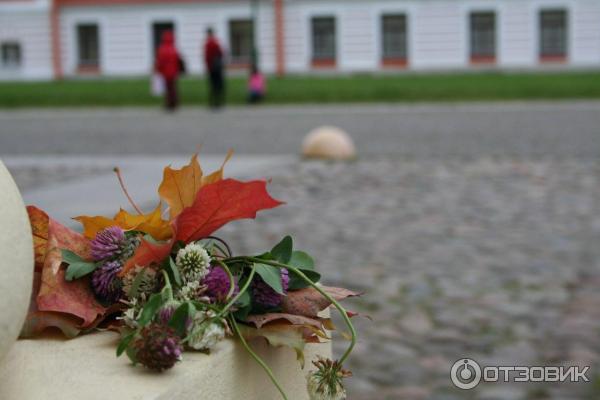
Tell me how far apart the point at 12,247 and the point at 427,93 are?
89.9ft

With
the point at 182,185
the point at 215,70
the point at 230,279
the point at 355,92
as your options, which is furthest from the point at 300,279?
the point at 355,92

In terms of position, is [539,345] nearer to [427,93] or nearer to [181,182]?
[181,182]

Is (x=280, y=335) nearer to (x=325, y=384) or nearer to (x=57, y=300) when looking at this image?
(x=325, y=384)

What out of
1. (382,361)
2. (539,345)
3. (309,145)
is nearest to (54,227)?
(382,361)

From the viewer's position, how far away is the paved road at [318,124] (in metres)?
15.3

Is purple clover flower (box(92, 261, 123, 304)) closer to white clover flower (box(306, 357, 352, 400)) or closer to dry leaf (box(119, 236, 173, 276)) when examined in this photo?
dry leaf (box(119, 236, 173, 276))

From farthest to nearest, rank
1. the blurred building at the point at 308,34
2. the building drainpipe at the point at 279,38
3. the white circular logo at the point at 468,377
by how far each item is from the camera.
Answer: the building drainpipe at the point at 279,38
the blurred building at the point at 308,34
the white circular logo at the point at 468,377

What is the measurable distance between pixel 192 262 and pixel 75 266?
0.64 feet

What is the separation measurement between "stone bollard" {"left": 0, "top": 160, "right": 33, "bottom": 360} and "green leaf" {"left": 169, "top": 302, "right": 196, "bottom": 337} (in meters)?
0.24

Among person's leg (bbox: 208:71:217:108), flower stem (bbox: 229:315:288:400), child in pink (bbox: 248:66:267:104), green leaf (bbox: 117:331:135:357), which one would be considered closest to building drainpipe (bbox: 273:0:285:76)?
child in pink (bbox: 248:66:267:104)

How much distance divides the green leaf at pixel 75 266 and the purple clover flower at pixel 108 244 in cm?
2

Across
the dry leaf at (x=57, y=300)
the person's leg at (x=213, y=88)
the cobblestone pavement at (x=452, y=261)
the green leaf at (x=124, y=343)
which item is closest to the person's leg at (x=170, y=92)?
the person's leg at (x=213, y=88)

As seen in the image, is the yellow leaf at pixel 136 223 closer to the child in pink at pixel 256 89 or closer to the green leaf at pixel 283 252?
the green leaf at pixel 283 252

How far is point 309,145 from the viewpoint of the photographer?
1355 cm
